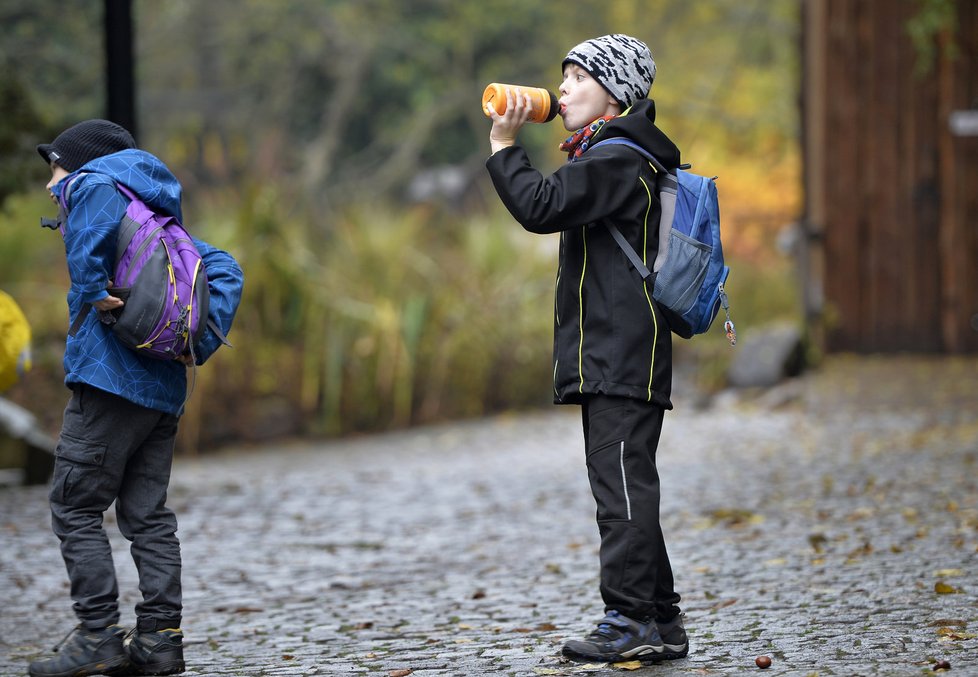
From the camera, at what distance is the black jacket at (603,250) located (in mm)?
3865

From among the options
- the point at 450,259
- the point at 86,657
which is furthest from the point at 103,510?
the point at 450,259

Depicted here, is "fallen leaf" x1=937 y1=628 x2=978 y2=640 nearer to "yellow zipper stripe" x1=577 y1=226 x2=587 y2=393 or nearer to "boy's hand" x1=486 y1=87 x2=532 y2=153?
"yellow zipper stripe" x1=577 y1=226 x2=587 y2=393

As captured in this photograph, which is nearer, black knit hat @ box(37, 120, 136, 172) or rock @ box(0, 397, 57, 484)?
black knit hat @ box(37, 120, 136, 172)

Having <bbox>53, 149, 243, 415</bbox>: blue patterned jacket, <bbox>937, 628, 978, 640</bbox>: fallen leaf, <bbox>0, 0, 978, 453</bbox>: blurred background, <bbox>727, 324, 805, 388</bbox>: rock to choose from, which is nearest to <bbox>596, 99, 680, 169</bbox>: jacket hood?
<bbox>53, 149, 243, 415</bbox>: blue patterned jacket

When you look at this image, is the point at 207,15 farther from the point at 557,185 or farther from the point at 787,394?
the point at 557,185

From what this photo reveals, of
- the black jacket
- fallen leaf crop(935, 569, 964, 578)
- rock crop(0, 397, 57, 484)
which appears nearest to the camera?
the black jacket

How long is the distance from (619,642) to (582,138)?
1387 mm

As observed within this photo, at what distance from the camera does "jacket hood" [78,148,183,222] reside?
4.12 meters

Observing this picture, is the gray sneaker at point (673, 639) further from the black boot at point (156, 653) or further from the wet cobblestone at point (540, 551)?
the black boot at point (156, 653)

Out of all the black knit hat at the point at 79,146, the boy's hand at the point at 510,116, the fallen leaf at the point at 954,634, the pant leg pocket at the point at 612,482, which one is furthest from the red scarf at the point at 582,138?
the fallen leaf at the point at 954,634

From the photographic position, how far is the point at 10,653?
15.0ft

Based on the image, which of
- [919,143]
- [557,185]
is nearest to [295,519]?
[557,185]

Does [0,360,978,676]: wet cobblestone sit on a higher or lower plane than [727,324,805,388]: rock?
lower

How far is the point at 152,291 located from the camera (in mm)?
4039
